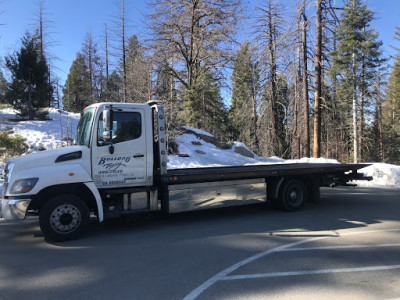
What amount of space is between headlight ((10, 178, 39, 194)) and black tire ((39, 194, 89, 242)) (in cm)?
45

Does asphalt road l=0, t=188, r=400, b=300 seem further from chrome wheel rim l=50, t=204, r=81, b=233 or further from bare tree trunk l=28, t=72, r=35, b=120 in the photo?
bare tree trunk l=28, t=72, r=35, b=120

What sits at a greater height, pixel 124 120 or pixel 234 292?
pixel 124 120

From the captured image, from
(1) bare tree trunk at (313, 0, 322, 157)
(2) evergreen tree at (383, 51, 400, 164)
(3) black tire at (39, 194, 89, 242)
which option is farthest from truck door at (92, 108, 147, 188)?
(2) evergreen tree at (383, 51, 400, 164)

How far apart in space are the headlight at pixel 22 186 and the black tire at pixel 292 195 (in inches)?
239

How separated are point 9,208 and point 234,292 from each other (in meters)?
4.20

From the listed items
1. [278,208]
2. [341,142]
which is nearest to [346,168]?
[278,208]

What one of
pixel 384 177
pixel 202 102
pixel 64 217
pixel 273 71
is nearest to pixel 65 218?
pixel 64 217

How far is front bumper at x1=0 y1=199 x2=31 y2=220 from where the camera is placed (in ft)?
17.4

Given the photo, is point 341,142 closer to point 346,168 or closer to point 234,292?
point 346,168

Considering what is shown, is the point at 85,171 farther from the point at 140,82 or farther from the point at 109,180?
the point at 140,82

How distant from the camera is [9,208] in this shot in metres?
5.32

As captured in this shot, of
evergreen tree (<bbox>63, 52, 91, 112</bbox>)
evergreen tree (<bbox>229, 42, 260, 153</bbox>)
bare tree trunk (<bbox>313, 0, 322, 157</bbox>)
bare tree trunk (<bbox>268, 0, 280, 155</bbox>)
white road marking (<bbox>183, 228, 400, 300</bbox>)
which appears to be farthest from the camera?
evergreen tree (<bbox>63, 52, 91, 112</bbox>)

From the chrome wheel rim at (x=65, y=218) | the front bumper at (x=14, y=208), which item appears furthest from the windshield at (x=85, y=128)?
the front bumper at (x=14, y=208)

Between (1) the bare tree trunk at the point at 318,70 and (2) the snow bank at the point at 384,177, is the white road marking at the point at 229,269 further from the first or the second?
(1) the bare tree trunk at the point at 318,70
